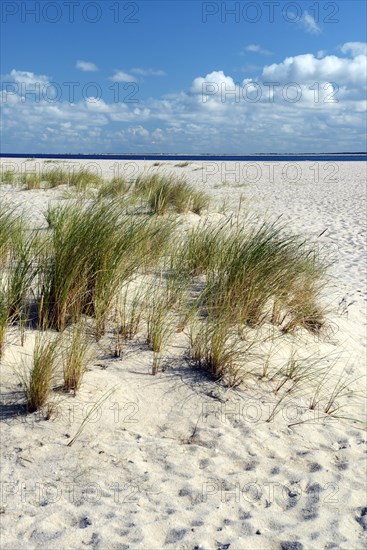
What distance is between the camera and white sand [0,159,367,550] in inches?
80.4

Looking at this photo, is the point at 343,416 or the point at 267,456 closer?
the point at 267,456

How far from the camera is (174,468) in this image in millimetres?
2389

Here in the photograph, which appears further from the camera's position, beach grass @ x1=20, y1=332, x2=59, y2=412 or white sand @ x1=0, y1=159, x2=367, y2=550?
beach grass @ x1=20, y1=332, x2=59, y2=412

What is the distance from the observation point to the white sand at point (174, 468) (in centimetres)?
204

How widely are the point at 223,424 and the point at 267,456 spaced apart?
29cm

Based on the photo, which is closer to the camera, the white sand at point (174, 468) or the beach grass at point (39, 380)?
the white sand at point (174, 468)

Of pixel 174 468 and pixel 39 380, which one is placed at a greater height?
pixel 39 380

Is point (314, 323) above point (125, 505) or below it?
above

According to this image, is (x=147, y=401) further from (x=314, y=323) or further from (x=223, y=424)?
(x=314, y=323)

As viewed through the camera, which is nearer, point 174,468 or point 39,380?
point 174,468

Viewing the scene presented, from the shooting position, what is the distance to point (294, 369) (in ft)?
10.4

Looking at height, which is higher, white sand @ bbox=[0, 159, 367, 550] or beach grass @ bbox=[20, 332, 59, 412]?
beach grass @ bbox=[20, 332, 59, 412]

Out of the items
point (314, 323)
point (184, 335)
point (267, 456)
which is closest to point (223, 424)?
point (267, 456)

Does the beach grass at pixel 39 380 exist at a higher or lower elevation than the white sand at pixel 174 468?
higher
